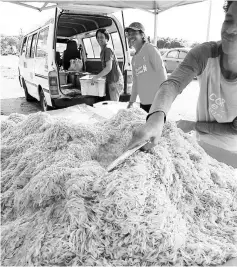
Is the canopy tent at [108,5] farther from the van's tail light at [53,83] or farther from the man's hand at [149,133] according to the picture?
the man's hand at [149,133]

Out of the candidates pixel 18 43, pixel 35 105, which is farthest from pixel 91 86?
pixel 18 43

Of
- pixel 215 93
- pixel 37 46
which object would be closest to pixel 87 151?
pixel 215 93

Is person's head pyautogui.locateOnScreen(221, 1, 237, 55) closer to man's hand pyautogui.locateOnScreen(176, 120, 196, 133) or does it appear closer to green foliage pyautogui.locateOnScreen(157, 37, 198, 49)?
man's hand pyautogui.locateOnScreen(176, 120, 196, 133)

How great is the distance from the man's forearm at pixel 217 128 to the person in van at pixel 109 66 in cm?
295

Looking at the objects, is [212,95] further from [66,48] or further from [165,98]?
[66,48]

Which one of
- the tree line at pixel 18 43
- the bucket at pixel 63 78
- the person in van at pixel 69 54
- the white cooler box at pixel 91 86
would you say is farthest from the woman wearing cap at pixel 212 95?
the tree line at pixel 18 43

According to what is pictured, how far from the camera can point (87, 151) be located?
155 cm

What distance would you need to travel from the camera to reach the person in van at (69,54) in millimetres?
8852

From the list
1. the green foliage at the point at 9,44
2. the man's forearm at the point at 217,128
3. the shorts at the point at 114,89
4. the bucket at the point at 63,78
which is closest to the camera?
the man's forearm at the point at 217,128

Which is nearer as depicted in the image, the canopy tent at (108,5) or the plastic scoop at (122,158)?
the plastic scoop at (122,158)

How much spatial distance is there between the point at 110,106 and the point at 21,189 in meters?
2.38

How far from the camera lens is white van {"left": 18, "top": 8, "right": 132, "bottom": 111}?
17.3 ft

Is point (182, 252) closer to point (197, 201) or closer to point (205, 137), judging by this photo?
point (197, 201)

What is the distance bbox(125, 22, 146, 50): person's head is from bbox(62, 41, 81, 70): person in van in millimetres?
5831
